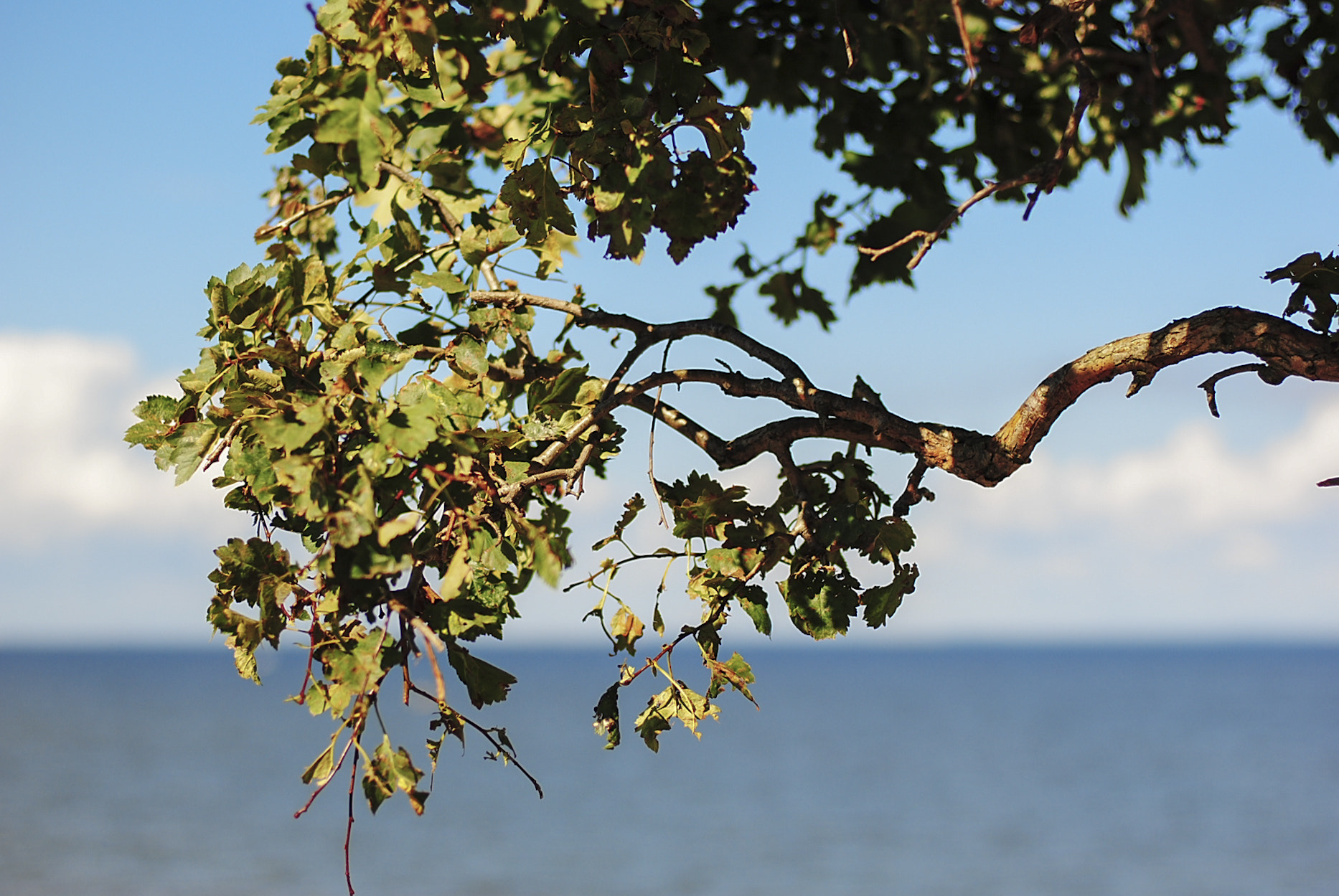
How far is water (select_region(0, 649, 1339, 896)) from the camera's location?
30.9 meters

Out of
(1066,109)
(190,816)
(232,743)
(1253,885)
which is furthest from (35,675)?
(1066,109)

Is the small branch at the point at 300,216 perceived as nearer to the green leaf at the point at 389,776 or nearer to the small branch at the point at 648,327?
the small branch at the point at 648,327

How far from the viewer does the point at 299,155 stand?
3426 millimetres

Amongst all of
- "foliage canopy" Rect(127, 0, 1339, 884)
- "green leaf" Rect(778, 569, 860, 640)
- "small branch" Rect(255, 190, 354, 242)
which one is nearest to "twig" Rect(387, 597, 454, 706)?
"foliage canopy" Rect(127, 0, 1339, 884)

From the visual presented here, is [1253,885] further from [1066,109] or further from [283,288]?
[283,288]

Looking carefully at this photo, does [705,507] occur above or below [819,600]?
above

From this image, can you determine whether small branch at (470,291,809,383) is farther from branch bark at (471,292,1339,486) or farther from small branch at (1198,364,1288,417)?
small branch at (1198,364,1288,417)

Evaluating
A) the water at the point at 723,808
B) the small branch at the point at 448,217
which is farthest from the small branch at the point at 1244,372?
the water at the point at 723,808

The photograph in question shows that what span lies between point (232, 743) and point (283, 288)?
207 ft

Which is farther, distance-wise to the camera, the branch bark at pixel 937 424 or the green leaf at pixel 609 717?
the green leaf at pixel 609 717

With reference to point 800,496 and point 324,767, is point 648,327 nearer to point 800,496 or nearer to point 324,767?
point 800,496

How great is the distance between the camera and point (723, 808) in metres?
42.0

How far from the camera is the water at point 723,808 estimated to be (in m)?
30.9

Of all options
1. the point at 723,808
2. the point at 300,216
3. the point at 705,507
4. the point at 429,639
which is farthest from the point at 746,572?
the point at 723,808
